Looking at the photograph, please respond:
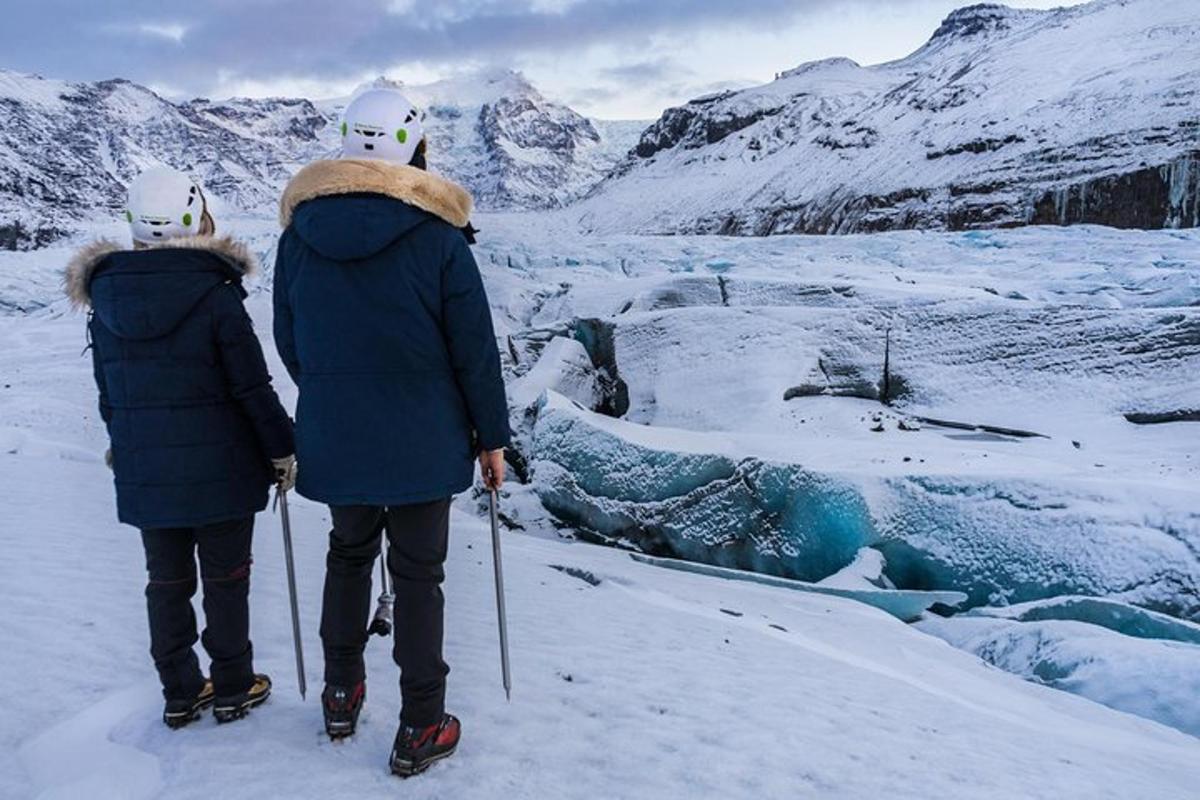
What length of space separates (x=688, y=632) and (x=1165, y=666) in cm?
250

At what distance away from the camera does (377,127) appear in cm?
251

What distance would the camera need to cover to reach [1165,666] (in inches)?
170

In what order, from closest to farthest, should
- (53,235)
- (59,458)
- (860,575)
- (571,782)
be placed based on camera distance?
(571,782), (860,575), (59,458), (53,235)

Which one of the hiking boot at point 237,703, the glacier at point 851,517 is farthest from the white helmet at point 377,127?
the glacier at point 851,517

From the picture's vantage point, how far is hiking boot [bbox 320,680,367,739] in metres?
2.61

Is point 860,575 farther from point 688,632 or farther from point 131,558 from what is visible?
point 131,558

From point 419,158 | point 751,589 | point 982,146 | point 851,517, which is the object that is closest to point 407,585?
point 419,158

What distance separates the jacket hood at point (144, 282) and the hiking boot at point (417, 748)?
1.44 metres

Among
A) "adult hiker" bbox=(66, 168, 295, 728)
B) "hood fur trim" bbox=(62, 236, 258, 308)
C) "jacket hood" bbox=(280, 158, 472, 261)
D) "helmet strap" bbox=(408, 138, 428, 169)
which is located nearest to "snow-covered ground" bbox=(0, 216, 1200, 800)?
"adult hiker" bbox=(66, 168, 295, 728)

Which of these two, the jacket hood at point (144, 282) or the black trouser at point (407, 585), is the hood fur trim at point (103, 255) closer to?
the jacket hood at point (144, 282)

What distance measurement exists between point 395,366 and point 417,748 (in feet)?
3.77

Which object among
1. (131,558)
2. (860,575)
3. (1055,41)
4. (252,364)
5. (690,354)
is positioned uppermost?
(1055,41)

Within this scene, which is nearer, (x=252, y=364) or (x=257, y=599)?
(x=252, y=364)

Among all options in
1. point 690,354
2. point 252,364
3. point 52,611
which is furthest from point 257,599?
point 690,354
